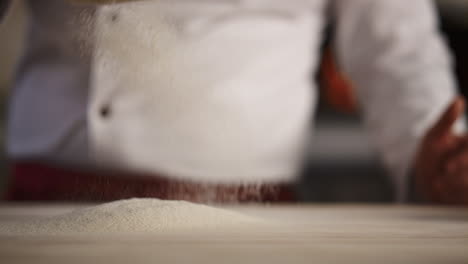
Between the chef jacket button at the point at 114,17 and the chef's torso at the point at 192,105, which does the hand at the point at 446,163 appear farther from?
the chef jacket button at the point at 114,17

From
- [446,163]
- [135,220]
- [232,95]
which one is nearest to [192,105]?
[232,95]

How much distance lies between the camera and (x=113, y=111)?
591 millimetres

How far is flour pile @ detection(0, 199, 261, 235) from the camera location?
9.6 inches

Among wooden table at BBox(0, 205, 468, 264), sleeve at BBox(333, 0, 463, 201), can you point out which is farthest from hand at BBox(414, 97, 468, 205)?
wooden table at BBox(0, 205, 468, 264)

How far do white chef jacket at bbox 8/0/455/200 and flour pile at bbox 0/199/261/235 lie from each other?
0.83 feet

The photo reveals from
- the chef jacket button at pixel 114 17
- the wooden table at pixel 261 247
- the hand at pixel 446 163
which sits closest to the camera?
the wooden table at pixel 261 247

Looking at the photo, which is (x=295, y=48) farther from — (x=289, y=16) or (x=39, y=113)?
(x=39, y=113)

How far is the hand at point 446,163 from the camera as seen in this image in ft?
1.69

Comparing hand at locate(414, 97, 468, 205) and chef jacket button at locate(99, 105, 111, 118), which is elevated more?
chef jacket button at locate(99, 105, 111, 118)

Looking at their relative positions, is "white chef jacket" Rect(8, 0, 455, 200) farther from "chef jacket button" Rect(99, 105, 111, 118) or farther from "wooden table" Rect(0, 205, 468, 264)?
"wooden table" Rect(0, 205, 468, 264)

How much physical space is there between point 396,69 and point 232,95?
0.60 ft

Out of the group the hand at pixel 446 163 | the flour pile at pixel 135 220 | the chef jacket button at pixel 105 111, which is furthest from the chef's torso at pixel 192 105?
the flour pile at pixel 135 220

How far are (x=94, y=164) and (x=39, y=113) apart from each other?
0.08 meters

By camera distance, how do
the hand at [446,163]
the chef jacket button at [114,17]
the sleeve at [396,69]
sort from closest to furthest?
the chef jacket button at [114,17] < the hand at [446,163] < the sleeve at [396,69]
